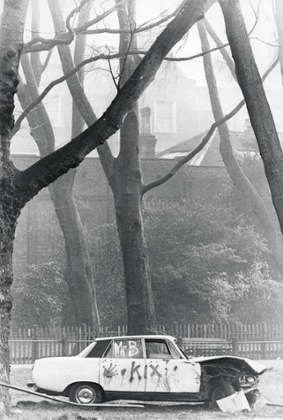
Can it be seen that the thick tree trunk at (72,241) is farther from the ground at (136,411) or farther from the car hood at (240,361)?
the car hood at (240,361)

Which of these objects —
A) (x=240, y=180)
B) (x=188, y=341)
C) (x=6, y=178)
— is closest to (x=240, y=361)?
(x=6, y=178)

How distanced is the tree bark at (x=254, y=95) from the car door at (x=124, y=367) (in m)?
4.09

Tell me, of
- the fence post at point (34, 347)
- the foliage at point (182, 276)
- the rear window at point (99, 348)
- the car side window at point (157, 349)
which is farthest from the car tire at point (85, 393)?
the foliage at point (182, 276)

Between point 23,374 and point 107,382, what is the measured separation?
599 centimetres

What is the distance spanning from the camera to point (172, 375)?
1396 centimetres

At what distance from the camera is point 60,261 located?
3291cm

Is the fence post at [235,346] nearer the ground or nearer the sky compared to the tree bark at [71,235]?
nearer the ground

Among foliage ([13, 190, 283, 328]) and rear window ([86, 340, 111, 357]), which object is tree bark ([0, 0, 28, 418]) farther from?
foliage ([13, 190, 283, 328])

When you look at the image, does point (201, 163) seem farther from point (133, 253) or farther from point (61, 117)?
point (133, 253)

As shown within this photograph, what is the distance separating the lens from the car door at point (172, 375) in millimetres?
13938

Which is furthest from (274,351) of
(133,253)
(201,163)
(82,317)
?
(201,163)

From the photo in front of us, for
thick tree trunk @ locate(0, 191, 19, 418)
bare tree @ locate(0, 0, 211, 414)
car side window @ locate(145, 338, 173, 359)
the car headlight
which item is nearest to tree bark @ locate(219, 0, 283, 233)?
bare tree @ locate(0, 0, 211, 414)

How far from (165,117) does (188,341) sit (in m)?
36.2

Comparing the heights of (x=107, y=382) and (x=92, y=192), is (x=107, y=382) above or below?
below
